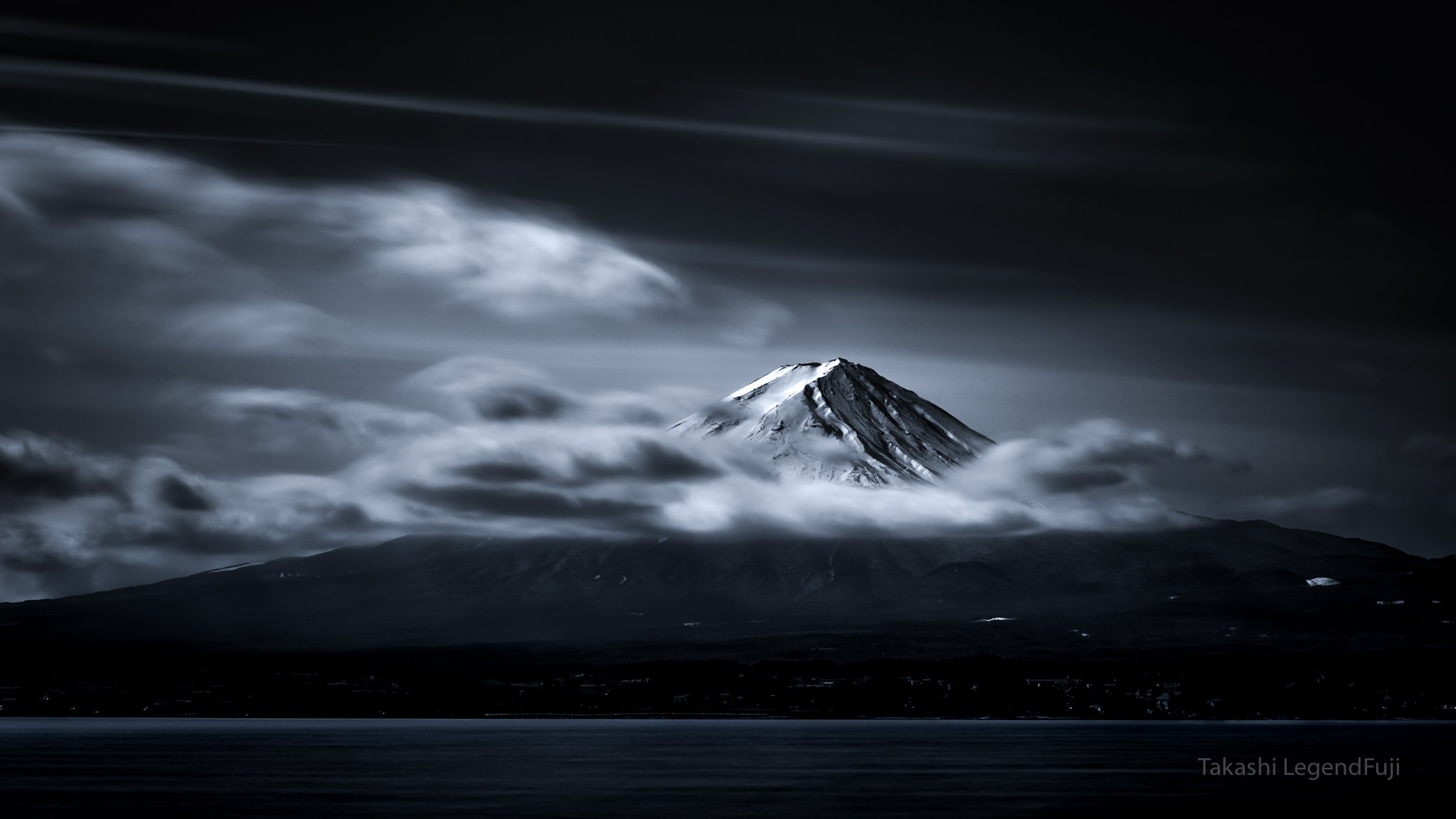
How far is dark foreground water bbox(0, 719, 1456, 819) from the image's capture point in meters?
94.8

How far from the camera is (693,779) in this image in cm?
12144

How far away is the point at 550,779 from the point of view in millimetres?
119000

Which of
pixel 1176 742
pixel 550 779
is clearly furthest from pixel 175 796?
pixel 1176 742

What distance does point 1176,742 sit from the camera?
7279 inches

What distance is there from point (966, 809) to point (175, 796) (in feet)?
171

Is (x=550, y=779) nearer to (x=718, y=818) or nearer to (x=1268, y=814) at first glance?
(x=718, y=818)

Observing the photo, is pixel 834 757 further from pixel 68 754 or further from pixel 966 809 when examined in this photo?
pixel 68 754

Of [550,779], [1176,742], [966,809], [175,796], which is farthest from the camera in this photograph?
[1176,742]

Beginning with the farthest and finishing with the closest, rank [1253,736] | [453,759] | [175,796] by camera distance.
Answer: [1253,736] < [453,759] < [175,796]

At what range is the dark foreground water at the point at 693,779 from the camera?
311ft

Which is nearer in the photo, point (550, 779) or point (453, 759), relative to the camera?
point (550, 779)

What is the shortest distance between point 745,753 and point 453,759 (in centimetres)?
3251

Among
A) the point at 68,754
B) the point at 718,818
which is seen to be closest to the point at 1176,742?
the point at 718,818

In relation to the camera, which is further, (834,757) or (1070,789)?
(834,757)
